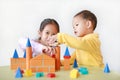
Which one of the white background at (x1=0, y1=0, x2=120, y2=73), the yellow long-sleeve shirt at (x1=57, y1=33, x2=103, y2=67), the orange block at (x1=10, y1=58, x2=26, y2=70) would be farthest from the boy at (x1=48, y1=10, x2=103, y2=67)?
the white background at (x1=0, y1=0, x2=120, y2=73)

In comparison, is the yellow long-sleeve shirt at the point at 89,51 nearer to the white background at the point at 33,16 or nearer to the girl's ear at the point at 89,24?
the girl's ear at the point at 89,24

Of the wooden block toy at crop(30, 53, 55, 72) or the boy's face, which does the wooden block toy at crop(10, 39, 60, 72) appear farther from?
the boy's face

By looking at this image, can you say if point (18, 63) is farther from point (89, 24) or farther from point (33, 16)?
point (33, 16)

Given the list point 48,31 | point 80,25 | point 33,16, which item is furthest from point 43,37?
point 33,16

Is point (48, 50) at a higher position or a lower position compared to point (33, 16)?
lower

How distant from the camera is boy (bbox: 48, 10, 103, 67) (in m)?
0.89

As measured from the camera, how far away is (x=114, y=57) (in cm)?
146

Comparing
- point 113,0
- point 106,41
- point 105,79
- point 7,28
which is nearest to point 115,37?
point 106,41

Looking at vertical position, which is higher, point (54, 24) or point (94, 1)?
point (94, 1)

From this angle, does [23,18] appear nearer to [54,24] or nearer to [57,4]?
[57,4]

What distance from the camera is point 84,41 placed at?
92 centimetres

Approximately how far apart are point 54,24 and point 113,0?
0.51m

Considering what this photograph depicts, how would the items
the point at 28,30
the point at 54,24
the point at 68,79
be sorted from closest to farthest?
the point at 68,79 → the point at 54,24 → the point at 28,30

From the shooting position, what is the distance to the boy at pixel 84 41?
885 millimetres
